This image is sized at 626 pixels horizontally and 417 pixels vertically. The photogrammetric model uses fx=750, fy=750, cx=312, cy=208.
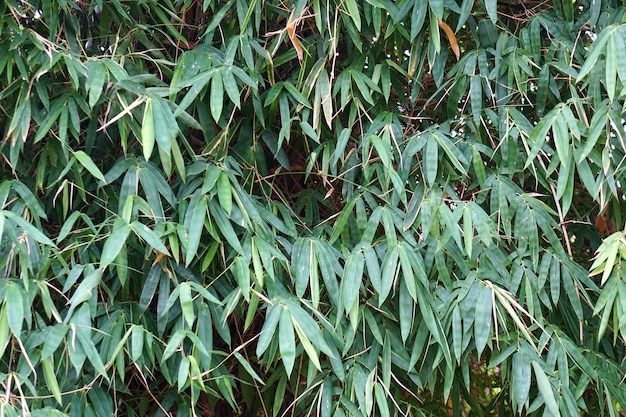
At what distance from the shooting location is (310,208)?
171cm

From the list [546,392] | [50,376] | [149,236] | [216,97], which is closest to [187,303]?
[149,236]

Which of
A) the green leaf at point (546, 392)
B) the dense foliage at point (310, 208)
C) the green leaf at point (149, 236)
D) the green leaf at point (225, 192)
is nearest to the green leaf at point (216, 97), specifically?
the dense foliage at point (310, 208)

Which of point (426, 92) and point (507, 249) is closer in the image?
point (507, 249)

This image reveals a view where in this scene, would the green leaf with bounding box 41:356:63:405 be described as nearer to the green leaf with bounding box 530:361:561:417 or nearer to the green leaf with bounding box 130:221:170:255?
the green leaf with bounding box 130:221:170:255

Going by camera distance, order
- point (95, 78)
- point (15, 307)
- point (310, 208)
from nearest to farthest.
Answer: point (15, 307) < point (95, 78) < point (310, 208)

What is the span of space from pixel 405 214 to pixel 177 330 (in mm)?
515

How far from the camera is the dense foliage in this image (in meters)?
1.40

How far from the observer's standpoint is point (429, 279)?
154 cm

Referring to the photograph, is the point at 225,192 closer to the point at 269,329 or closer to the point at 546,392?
the point at 269,329

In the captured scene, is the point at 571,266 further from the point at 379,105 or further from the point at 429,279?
the point at 379,105

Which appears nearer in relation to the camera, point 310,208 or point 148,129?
point 148,129

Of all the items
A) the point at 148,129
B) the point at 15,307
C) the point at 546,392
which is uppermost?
the point at 148,129

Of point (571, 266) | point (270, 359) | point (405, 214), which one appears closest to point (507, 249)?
point (571, 266)

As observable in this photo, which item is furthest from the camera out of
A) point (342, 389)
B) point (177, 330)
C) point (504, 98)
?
point (504, 98)
